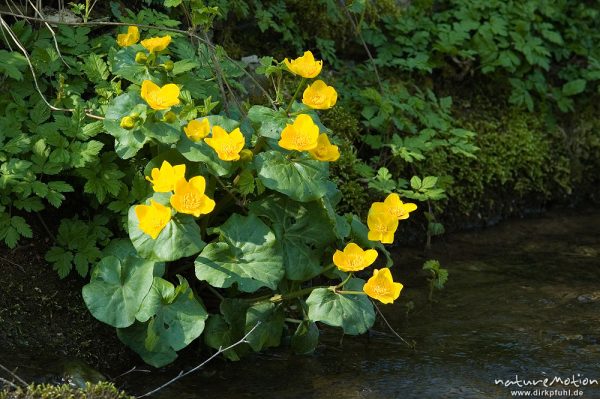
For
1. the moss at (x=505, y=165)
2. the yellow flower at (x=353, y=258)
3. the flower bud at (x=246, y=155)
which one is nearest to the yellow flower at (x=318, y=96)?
the flower bud at (x=246, y=155)

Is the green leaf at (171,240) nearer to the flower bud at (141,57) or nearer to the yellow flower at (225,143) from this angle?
the yellow flower at (225,143)

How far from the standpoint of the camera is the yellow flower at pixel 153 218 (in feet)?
9.55

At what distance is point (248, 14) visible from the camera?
5016mm

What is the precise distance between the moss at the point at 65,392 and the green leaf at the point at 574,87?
396 centimetres

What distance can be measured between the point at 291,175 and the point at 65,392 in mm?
1040

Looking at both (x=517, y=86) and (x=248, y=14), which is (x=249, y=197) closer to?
(x=248, y=14)

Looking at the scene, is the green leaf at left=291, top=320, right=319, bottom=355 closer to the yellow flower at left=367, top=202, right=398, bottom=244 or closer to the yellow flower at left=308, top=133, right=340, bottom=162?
the yellow flower at left=367, top=202, right=398, bottom=244

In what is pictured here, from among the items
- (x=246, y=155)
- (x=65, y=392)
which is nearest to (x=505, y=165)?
(x=246, y=155)

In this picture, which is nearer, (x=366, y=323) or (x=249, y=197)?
(x=366, y=323)

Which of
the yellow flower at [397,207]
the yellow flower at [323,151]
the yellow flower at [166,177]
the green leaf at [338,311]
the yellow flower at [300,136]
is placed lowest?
the green leaf at [338,311]

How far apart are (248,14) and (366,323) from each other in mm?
2383

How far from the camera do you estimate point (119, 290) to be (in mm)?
3121

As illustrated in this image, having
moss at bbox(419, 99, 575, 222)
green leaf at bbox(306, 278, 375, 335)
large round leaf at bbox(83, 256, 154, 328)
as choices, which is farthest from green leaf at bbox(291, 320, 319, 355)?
moss at bbox(419, 99, 575, 222)

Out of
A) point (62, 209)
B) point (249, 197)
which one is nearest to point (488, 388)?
point (249, 197)
